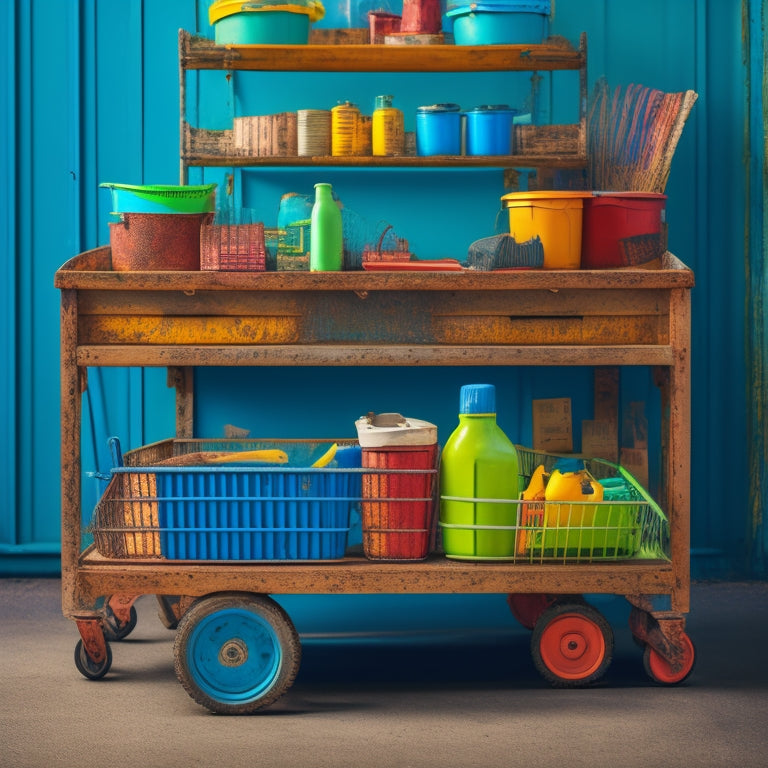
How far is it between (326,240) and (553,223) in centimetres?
66

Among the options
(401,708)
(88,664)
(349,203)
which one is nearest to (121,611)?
(88,664)

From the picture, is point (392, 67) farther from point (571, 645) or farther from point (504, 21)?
point (571, 645)

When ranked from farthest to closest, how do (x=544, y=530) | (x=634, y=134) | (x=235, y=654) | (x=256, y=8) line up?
(x=634, y=134), (x=256, y=8), (x=544, y=530), (x=235, y=654)

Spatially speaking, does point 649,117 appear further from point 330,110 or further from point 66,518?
point 66,518

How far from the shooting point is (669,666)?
3.36 metres

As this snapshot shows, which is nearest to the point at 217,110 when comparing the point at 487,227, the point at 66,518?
the point at 487,227

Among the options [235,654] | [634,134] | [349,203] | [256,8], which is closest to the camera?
[235,654]

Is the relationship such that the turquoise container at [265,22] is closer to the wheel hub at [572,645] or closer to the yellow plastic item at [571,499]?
the yellow plastic item at [571,499]

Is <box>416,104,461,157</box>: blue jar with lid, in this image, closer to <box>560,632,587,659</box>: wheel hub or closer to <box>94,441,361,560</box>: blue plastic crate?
<box>94,441,361,560</box>: blue plastic crate

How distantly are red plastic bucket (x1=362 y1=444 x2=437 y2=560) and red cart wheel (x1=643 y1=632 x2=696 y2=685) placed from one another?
707 mm

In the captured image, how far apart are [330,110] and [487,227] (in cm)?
71

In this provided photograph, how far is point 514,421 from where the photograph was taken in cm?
447

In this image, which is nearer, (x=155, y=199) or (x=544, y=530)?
(x=544, y=530)

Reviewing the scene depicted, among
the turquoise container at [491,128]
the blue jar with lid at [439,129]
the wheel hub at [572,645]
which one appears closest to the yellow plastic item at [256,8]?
the blue jar with lid at [439,129]
